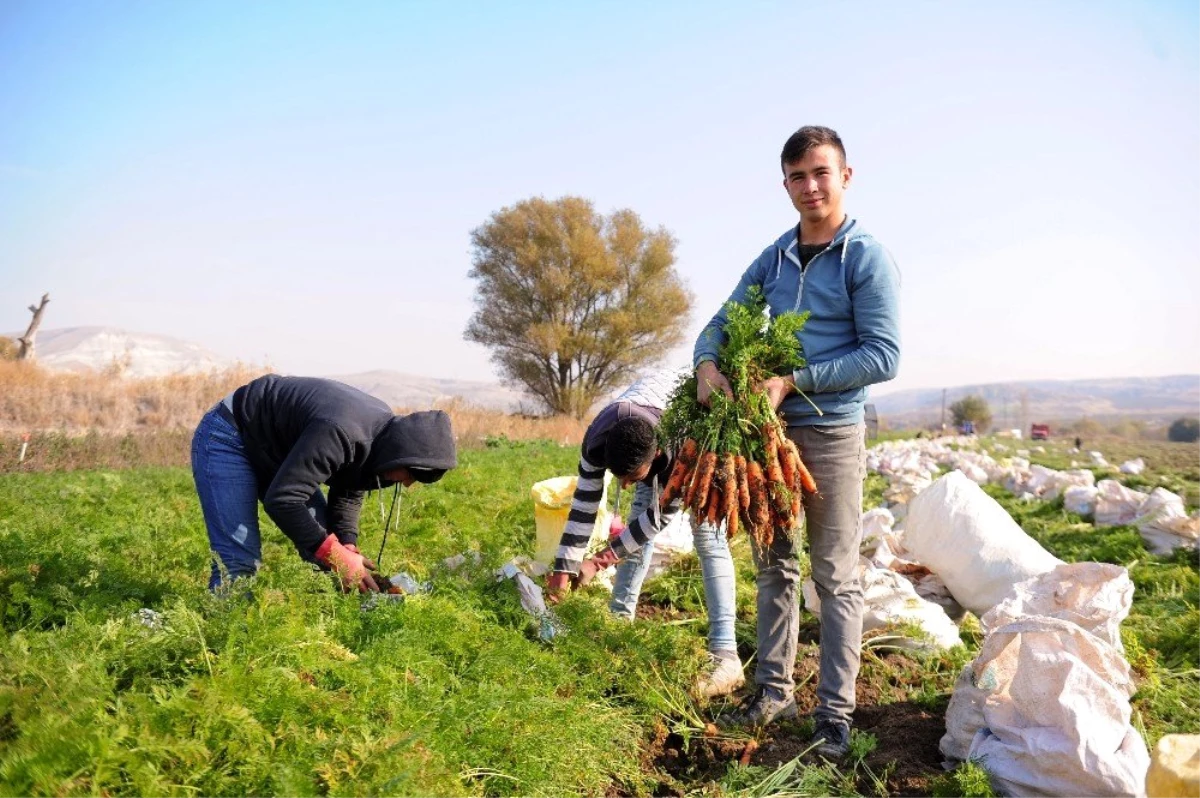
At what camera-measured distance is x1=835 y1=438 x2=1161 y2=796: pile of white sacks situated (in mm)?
2660

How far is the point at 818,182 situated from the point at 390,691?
2.44 m

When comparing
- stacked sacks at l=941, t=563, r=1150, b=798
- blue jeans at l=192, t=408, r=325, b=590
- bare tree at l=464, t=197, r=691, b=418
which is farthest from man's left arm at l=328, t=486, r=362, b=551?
bare tree at l=464, t=197, r=691, b=418

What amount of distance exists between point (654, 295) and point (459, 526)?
107ft

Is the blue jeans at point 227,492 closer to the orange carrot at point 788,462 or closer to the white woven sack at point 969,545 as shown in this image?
the orange carrot at point 788,462

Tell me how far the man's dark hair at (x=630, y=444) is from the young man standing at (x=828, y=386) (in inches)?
15.2

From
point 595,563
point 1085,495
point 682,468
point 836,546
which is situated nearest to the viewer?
point 836,546

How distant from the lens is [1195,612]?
4559 millimetres

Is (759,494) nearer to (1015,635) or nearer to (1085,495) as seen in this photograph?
(1015,635)

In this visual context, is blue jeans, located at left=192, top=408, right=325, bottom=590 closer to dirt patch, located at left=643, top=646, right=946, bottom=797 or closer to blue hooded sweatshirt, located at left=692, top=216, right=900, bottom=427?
dirt patch, located at left=643, top=646, right=946, bottom=797

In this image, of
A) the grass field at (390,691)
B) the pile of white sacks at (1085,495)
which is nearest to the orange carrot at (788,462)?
the grass field at (390,691)

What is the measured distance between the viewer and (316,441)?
333 centimetres

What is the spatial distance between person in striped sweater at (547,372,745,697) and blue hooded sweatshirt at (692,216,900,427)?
1.64 feet

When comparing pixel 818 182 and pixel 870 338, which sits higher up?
pixel 818 182

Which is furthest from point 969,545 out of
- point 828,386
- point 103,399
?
point 103,399
